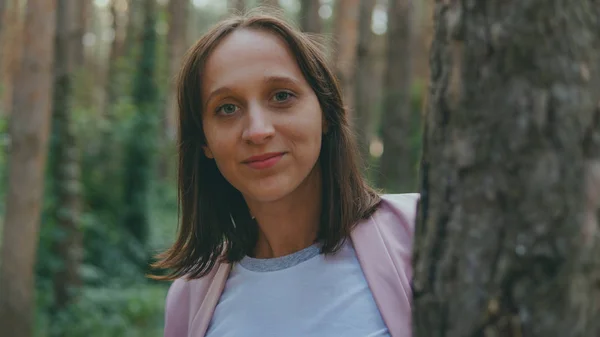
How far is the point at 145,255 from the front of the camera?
44.8 feet

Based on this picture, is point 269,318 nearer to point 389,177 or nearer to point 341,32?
point 389,177

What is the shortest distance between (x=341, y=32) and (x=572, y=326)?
19012 millimetres

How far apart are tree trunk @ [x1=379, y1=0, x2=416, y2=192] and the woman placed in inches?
329

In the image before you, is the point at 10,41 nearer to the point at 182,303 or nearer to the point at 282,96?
the point at 182,303

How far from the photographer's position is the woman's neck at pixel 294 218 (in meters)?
1.98

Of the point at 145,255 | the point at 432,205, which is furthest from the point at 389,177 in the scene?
the point at 432,205

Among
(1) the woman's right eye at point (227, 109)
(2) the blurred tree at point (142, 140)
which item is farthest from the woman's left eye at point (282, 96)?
(2) the blurred tree at point (142, 140)

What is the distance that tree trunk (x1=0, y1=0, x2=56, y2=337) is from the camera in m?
6.89

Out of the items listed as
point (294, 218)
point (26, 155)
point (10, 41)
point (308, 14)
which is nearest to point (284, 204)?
point (294, 218)

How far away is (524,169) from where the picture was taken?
92cm

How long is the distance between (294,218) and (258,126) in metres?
0.35

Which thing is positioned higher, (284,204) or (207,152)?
(207,152)

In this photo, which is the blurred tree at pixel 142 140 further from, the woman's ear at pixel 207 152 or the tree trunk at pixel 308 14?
the woman's ear at pixel 207 152

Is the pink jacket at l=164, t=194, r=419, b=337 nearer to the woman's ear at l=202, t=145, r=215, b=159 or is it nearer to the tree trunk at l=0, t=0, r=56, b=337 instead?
the woman's ear at l=202, t=145, r=215, b=159
